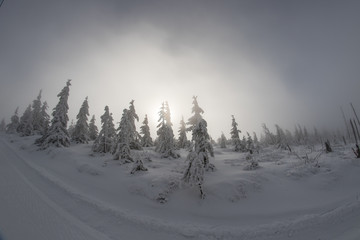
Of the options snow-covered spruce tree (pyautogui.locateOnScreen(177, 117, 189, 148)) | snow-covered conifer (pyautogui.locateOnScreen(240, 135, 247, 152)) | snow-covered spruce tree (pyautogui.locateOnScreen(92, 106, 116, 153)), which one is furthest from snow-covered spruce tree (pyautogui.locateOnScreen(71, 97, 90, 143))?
snow-covered conifer (pyautogui.locateOnScreen(240, 135, 247, 152))

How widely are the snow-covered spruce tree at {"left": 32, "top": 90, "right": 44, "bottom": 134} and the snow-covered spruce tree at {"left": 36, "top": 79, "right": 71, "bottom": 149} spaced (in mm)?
22353

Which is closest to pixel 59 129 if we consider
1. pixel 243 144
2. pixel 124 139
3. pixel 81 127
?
pixel 81 127

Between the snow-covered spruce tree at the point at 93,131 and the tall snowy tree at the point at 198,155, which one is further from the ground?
the snow-covered spruce tree at the point at 93,131

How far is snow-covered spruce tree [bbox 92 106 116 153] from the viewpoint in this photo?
101 feet

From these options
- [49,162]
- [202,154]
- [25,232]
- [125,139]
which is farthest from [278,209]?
[49,162]

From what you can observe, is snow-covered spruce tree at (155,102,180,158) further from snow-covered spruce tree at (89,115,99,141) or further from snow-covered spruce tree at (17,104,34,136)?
snow-covered spruce tree at (17,104,34,136)

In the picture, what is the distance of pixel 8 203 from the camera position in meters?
11.4

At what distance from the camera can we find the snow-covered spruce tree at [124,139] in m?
24.9

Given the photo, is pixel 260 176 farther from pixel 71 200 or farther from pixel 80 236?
pixel 71 200

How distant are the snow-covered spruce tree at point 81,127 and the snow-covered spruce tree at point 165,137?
16662mm

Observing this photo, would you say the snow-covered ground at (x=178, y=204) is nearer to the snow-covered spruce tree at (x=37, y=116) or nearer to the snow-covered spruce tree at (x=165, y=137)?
the snow-covered spruce tree at (x=165, y=137)

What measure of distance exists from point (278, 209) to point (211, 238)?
20.3ft

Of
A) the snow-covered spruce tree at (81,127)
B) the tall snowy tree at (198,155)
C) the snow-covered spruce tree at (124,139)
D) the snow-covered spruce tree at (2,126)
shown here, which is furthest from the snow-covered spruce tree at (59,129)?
the snow-covered spruce tree at (2,126)

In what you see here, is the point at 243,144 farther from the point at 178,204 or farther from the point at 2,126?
the point at 2,126
